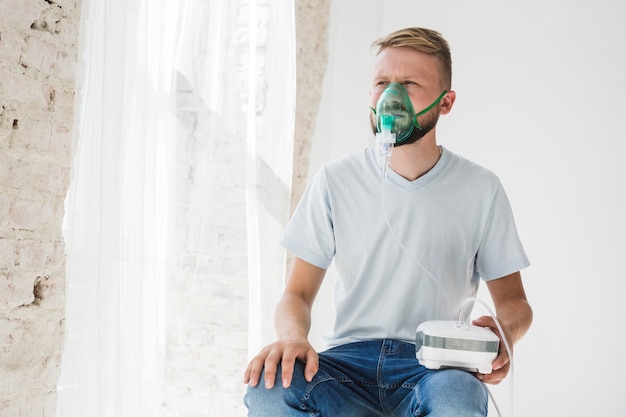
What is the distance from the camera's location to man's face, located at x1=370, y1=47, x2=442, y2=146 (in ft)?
5.68

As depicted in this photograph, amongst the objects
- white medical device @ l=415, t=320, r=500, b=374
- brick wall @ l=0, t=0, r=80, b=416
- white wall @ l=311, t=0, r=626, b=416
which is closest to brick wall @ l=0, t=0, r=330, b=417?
brick wall @ l=0, t=0, r=80, b=416

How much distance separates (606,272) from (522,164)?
69cm

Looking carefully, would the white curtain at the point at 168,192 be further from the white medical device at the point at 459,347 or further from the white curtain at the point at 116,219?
the white medical device at the point at 459,347

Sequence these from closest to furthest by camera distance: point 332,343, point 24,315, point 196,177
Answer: point 24,315 → point 332,343 → point 196,177

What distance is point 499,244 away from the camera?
66.6 inches

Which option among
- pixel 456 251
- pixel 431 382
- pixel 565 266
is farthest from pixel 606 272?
pixel 431 382

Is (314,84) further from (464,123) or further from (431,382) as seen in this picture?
(431,382)

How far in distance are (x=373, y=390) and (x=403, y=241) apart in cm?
37

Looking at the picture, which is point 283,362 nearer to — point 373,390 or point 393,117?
point 373,390

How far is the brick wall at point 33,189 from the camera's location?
4.98ft

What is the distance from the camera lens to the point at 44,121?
Result: 160cm

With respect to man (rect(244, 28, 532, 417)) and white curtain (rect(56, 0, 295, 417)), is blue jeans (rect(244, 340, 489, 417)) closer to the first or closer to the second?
man (rect(244, 28, 532, 417))

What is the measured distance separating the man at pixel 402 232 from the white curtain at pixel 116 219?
1.23ft

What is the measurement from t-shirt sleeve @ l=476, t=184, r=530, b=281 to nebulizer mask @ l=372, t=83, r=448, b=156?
0.89 feet
